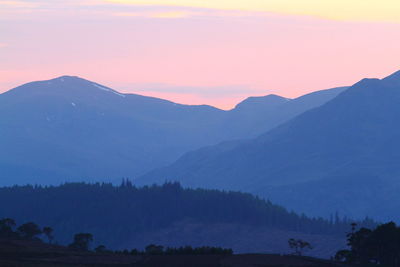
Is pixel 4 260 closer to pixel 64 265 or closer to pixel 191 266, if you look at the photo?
pixel 64 265

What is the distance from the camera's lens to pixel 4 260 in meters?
187

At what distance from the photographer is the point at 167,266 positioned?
655 ft

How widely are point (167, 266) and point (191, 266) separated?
3.94 m

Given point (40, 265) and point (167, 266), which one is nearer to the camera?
point (40, 265)

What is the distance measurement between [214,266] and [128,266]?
14.1 meters

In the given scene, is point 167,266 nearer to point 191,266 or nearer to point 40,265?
point 191,266

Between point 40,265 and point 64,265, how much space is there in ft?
22.7

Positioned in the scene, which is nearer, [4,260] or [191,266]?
[4,260]

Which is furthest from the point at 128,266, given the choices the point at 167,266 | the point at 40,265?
the point at 40,265

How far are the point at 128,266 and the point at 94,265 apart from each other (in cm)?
657

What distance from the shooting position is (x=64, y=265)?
189 metres

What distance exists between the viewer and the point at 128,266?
198500mm

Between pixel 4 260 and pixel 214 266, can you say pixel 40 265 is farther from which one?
pixel 214 266

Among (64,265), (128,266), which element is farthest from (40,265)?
(128,266)
